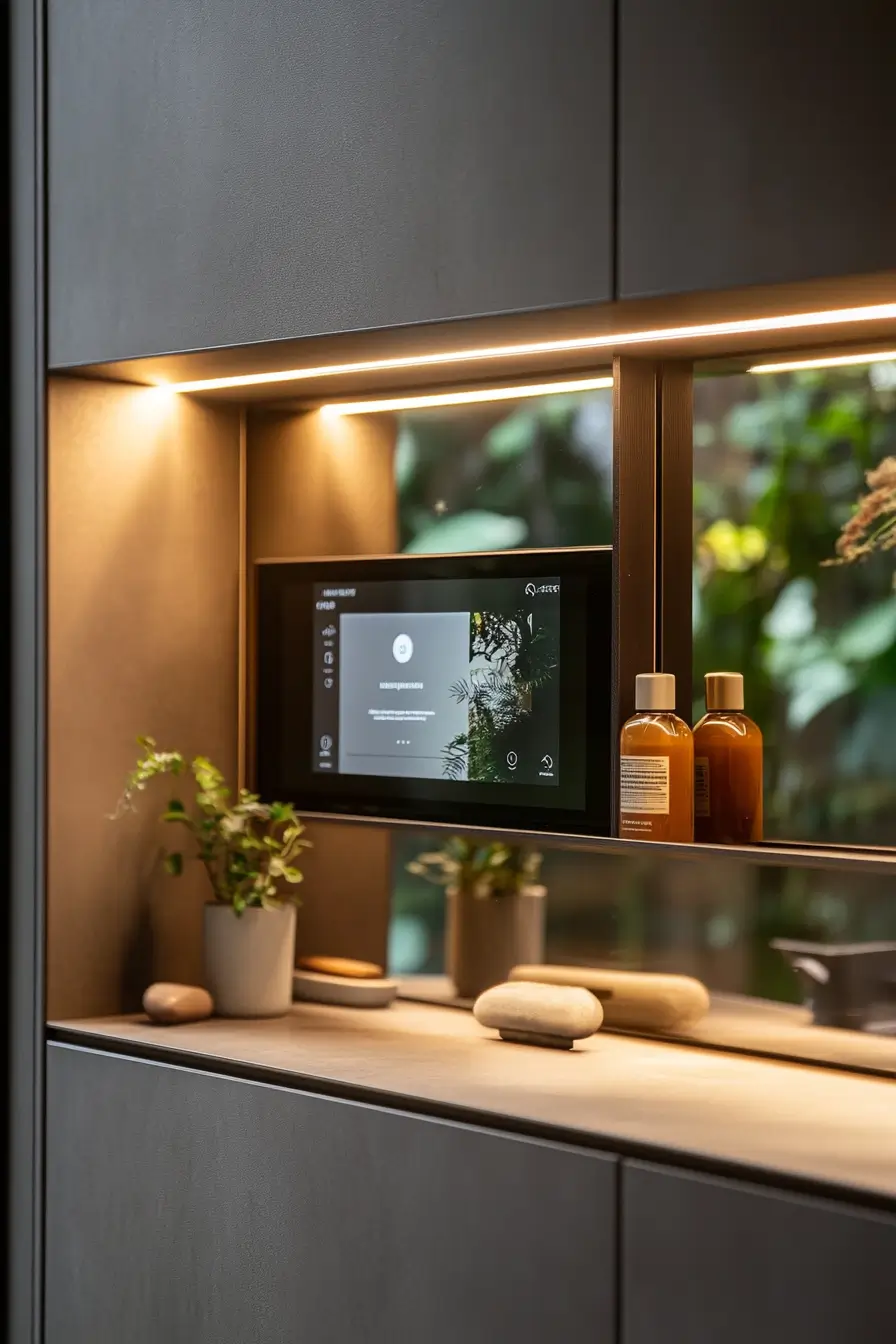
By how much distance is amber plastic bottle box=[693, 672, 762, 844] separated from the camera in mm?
1774

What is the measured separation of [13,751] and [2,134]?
76 cm

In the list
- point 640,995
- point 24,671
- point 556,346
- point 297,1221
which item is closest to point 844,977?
point 640,995

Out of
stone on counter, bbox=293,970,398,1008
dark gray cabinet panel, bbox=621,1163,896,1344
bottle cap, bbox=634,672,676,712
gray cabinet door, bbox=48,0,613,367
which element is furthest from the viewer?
stone on counter, bbox=293,970,398,1008

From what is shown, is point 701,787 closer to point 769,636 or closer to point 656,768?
point 656,768

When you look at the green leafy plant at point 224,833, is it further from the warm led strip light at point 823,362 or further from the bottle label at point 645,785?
the warm led strip light at point 823,362

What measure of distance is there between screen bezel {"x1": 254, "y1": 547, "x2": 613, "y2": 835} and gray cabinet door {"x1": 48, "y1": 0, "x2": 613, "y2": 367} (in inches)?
14.1

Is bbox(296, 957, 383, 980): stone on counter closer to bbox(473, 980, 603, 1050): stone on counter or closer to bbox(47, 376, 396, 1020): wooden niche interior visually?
bbox(47, 376, 396, 1020): wooden niche interior

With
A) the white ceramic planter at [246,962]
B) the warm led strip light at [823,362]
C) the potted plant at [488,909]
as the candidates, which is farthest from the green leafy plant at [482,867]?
the warm led strip light at [823,362]

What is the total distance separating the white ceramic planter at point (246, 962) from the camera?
2.07 m

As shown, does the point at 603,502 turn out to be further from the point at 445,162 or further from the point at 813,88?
the point at 813,88

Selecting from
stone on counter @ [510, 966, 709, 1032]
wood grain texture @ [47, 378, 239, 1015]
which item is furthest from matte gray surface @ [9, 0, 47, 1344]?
stone on counter @ [510, 966, 709, 1032]

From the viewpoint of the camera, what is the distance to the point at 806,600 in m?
1.83

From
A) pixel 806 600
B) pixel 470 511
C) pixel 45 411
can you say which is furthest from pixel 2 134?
pixel 806 600

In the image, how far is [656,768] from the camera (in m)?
1.74
